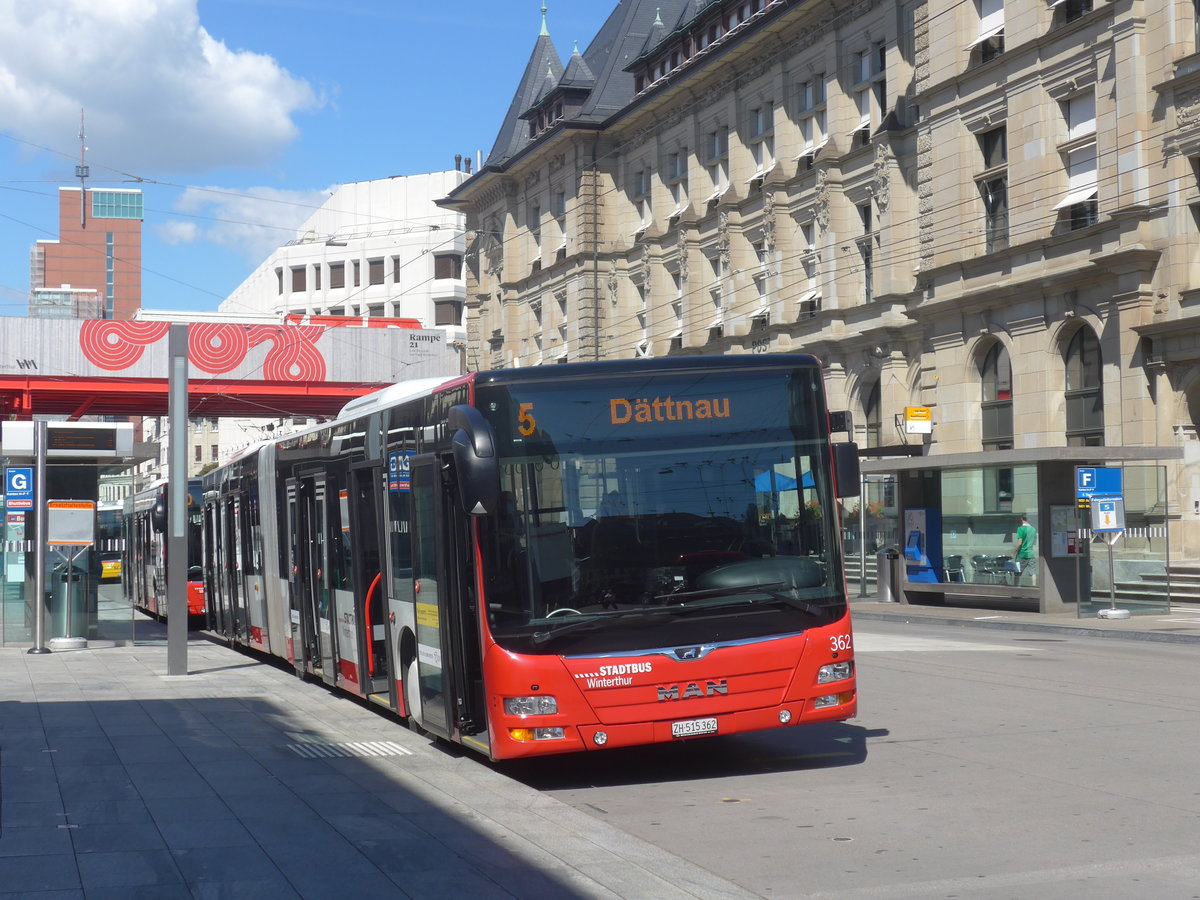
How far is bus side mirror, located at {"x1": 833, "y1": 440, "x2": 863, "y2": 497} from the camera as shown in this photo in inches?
400

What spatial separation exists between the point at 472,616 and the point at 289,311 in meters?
96.8

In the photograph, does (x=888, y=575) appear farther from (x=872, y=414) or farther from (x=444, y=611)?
(x=444, y=611)

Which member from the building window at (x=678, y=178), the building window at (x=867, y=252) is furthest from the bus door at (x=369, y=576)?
the building window at (x=678, y=178)

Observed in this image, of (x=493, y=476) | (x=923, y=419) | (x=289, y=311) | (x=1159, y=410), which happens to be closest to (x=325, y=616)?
(x=493, y=476)

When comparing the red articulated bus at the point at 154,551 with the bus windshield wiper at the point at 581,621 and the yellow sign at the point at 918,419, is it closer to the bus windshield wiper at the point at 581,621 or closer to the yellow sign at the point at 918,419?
the bus windshield wiper at the point at 581,621

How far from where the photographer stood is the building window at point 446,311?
94.6 meters

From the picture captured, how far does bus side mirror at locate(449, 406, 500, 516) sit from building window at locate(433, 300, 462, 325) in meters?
85.9

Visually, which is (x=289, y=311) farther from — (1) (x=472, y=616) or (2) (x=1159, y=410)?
(1) (x=472, y=616)

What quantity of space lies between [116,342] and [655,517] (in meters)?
32.3

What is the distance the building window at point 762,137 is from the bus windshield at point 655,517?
123 ft

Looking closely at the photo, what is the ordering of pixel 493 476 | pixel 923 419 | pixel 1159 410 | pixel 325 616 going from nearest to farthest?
pixel 493 476, pixel 325 616, pixel 1159 410, pixel 923 419

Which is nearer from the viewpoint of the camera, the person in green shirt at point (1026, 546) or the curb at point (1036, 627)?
the curb at point (1036, 627)

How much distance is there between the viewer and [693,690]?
963cm

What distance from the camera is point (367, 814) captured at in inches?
337
